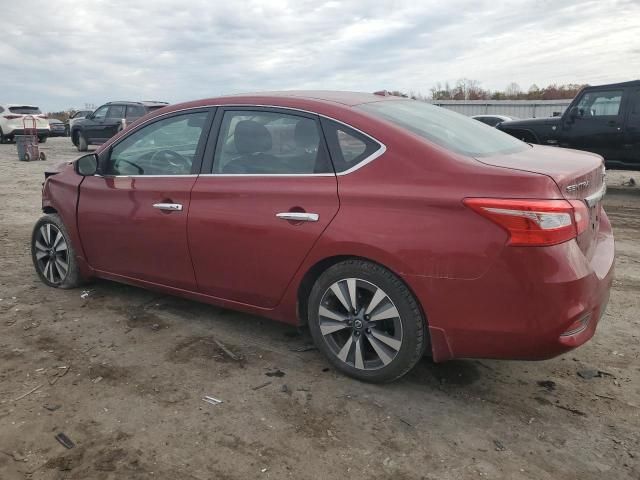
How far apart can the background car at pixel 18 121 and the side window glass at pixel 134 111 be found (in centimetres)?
775

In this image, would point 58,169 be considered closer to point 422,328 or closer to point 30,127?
point 422,328

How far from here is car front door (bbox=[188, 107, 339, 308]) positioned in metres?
3.14

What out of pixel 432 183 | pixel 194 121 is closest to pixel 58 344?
pixel 194 121

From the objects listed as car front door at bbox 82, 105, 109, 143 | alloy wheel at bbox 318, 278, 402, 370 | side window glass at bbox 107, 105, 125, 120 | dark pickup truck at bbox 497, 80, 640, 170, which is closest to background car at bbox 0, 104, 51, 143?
car front door at bbox 82, 105, 109, 143

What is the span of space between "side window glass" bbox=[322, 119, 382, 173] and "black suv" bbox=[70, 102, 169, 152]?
14.9 m

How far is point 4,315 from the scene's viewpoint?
420 cm

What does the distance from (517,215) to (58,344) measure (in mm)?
3015

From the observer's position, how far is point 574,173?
9.06 ft

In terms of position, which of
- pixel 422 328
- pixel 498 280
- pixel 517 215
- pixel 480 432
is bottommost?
pixel 480 432

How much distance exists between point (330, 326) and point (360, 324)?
20 cm

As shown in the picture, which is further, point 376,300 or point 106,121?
point 106,121

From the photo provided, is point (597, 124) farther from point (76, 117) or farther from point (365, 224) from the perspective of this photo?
point (76, 117)

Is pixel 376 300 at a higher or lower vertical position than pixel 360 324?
higher

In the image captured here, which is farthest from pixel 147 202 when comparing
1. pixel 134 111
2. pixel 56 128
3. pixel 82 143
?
pixel 56 128
